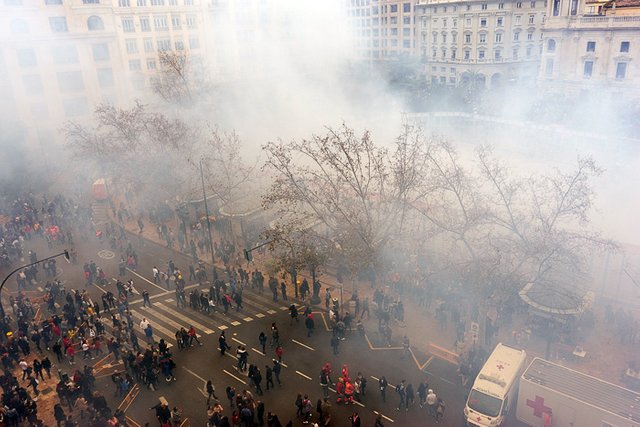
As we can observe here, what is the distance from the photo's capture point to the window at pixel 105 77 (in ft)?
152

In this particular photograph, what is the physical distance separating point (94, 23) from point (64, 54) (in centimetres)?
380

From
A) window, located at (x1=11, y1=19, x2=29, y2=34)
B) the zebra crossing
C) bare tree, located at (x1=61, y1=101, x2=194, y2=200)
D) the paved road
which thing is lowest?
the paved road

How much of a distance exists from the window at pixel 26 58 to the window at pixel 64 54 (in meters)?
1.71

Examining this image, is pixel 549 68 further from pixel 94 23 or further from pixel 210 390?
pixel 210 390

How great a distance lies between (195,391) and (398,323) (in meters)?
7.46

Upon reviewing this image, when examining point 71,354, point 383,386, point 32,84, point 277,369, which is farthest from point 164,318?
point 32,84

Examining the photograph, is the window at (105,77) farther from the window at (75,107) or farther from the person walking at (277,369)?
the person walking at (277,369)

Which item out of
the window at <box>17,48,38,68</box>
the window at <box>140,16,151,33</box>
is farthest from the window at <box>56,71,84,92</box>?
the window at <box>140,16,151,33</box>

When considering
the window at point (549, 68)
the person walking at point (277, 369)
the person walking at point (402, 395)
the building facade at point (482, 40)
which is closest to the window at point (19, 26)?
the person walking at point (277, 369)

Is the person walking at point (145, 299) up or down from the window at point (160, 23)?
down

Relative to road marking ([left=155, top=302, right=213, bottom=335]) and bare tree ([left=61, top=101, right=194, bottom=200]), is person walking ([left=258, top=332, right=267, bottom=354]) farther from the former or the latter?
bare tree ([left=61, top=101, right=194, bottom=200])

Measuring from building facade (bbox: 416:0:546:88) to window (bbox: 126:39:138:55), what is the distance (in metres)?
32.1

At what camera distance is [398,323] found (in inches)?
726

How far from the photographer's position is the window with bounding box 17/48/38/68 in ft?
135
